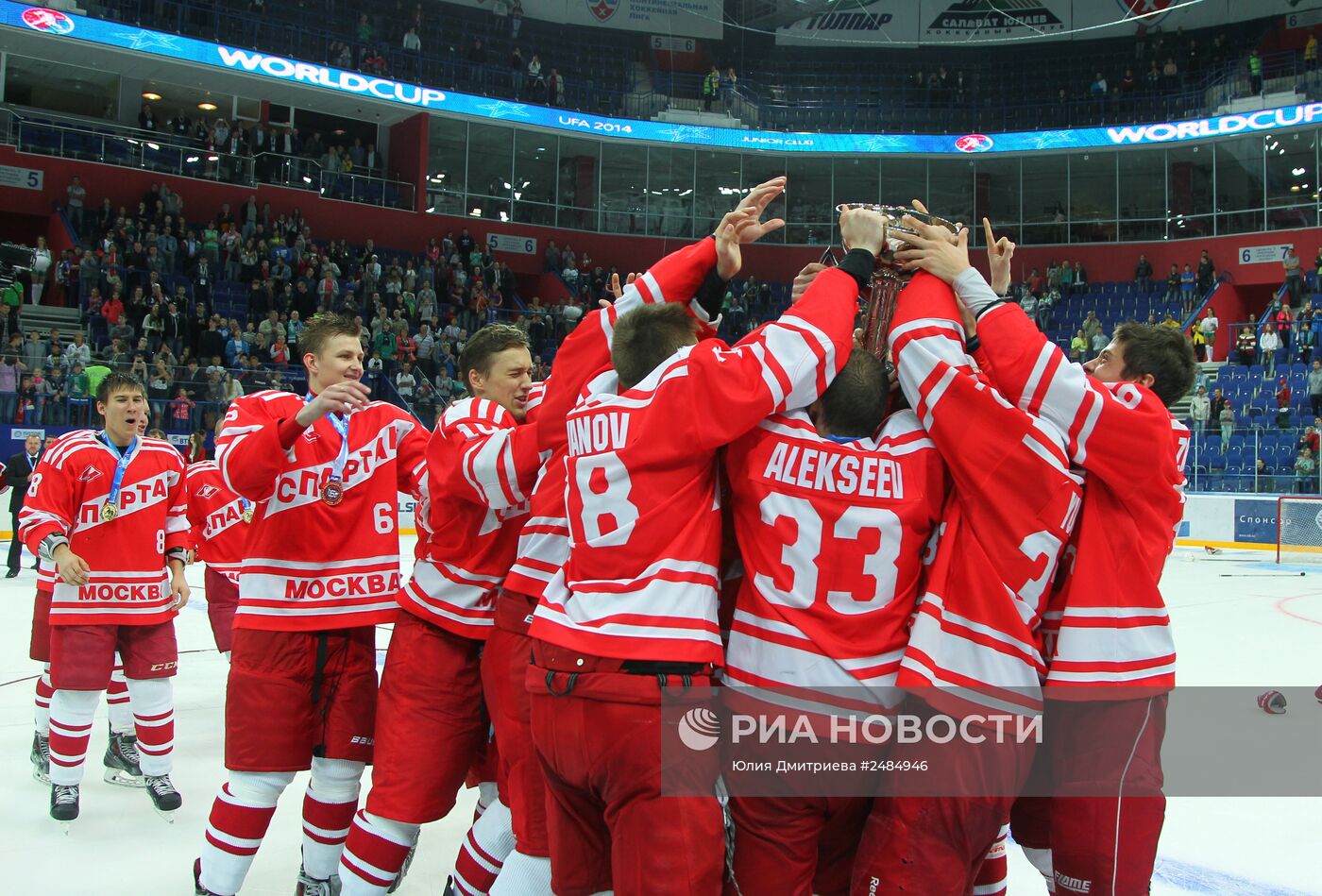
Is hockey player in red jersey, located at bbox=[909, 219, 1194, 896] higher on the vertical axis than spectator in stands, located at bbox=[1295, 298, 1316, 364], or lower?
lower

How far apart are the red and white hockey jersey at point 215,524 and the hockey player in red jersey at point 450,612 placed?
8.99 ft

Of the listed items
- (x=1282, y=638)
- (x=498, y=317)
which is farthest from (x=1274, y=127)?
(x=1282, y=638)

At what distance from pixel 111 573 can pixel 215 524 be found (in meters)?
1.17

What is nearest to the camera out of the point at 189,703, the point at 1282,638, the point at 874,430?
the point at 874,430

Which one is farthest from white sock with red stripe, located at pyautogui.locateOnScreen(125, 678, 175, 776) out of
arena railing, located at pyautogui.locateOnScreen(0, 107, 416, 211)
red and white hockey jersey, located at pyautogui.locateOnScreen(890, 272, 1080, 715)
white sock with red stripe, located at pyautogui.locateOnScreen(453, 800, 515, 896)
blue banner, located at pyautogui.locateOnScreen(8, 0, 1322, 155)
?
blue banner, located at pyautogui.locateOnScreen(8, 0, 1322, 155)

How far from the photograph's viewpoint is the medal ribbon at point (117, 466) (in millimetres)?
5246

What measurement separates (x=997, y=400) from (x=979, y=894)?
148cm

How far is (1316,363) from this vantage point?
2059 cm

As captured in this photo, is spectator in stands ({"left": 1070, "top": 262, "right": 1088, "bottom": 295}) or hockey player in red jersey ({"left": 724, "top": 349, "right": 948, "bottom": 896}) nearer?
hockey player in red jersey ({"left": 724, "top": 349, "right": 948, "bottom": 896})

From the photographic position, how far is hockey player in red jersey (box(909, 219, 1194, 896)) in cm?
252

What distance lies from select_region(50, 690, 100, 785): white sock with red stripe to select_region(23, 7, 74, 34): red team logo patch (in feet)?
71.1

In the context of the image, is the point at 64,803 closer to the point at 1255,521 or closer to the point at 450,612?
the point at 450,612

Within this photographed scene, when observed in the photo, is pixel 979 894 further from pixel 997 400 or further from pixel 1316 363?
pixel 1316 363

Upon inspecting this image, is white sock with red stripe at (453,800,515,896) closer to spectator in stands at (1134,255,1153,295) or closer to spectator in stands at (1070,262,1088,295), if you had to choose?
spectator in stands at (1070,262,1088,295)
